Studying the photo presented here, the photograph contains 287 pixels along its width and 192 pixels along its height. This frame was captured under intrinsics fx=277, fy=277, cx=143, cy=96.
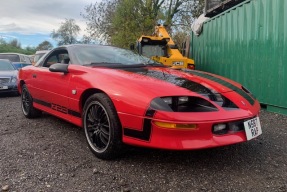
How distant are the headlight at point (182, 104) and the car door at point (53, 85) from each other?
1484 mm

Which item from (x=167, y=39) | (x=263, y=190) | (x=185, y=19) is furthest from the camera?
(x=185, y=19)

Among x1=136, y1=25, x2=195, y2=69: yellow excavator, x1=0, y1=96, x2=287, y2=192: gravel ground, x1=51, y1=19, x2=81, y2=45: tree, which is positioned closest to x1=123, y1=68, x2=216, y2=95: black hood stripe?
x1=0, y1=96, x2=287, y2=192: gravel ground

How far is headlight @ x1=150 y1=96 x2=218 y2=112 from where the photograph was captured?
245cm

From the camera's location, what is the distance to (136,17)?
17.1 meters

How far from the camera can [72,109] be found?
345cm

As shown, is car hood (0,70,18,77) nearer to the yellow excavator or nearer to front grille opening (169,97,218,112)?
the yellow excavator

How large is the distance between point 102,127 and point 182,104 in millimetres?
929

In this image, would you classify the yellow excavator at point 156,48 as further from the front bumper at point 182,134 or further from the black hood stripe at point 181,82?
the front bumper at point 182,134

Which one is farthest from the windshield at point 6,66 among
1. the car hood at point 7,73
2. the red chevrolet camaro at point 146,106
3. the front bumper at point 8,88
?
the red chevrolet camaro at point 146,106

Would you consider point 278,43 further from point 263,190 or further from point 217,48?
point 263,190

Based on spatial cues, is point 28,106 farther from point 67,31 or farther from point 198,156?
point 67,31

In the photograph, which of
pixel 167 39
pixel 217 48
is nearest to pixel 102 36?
pixel 167 39

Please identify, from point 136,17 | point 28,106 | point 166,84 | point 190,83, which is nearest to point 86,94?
point 166,84

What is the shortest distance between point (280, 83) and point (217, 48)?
8.59ft
